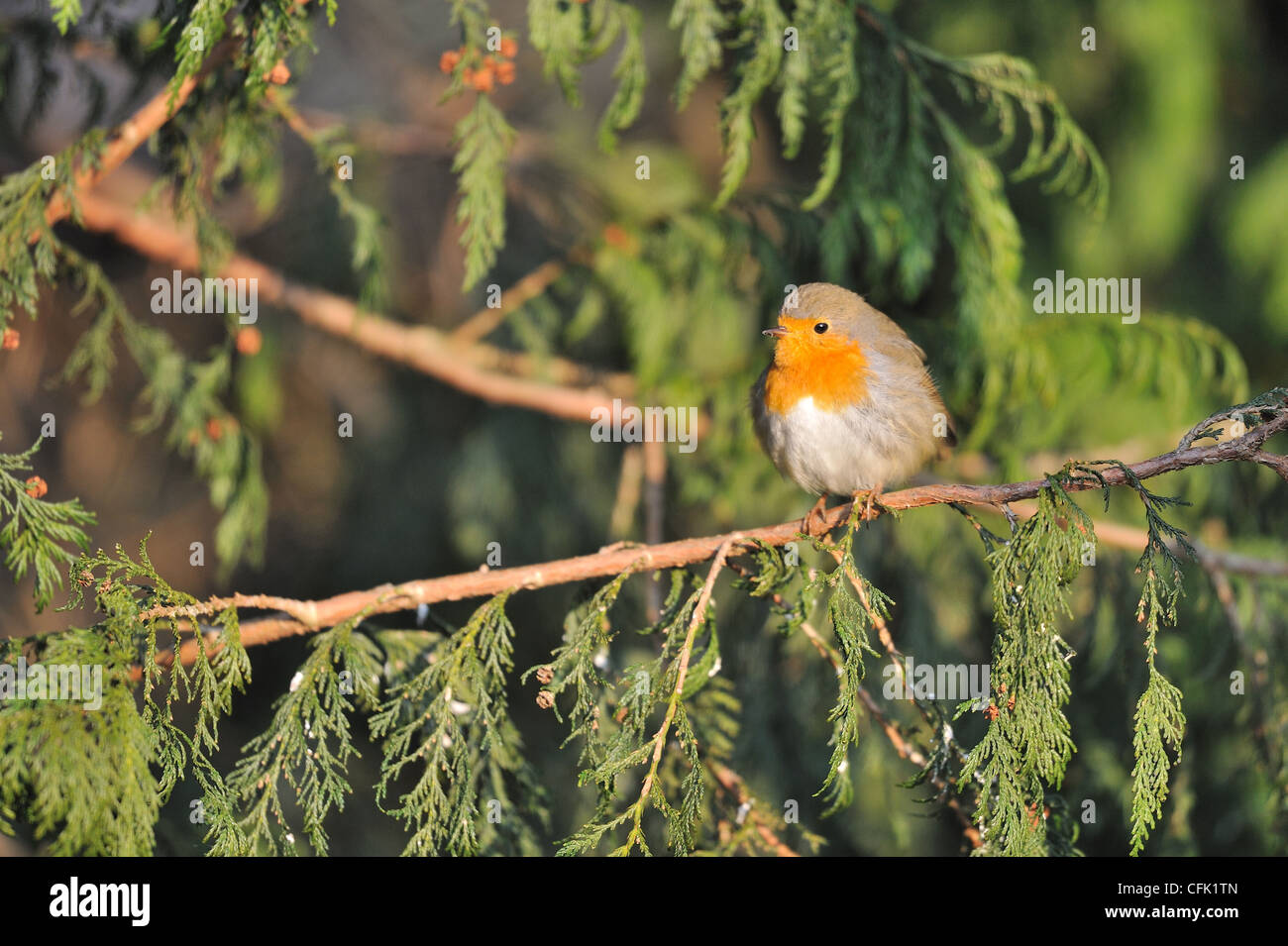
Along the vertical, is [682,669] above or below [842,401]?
below

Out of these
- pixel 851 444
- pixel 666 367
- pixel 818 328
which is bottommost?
pixel 851 444

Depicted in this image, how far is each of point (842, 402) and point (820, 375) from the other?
9cm

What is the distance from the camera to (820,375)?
2787 mm

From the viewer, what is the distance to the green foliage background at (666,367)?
6.94 ft

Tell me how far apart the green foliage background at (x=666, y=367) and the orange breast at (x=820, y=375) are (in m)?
0.27

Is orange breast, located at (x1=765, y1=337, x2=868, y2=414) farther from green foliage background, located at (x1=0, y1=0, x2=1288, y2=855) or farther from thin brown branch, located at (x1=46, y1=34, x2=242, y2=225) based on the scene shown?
thin brown branch, located at (x1=46, y1=34, x2=242, y2=225)

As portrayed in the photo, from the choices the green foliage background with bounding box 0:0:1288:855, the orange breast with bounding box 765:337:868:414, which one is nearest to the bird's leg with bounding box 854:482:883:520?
the green foliage background with bounding box 0:0:1288:855

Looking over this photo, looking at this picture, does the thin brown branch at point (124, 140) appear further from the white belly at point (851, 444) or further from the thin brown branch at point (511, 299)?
the white belly at point (851, 444)

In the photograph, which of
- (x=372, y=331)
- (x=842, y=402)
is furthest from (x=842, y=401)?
(x=372, y=331)

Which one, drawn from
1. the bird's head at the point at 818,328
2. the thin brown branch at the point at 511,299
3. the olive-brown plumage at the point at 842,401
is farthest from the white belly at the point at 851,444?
the thin brown branch at the point at 511,299

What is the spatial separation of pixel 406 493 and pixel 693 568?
2.82 meters

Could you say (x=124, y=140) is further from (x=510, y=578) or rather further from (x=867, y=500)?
(x=867, y=500)

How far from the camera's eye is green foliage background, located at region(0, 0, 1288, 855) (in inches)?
83.3

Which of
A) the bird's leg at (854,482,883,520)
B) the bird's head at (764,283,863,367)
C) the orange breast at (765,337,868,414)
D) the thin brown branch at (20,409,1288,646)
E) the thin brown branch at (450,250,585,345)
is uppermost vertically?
the thin brown branch at (450,250,585,345)
